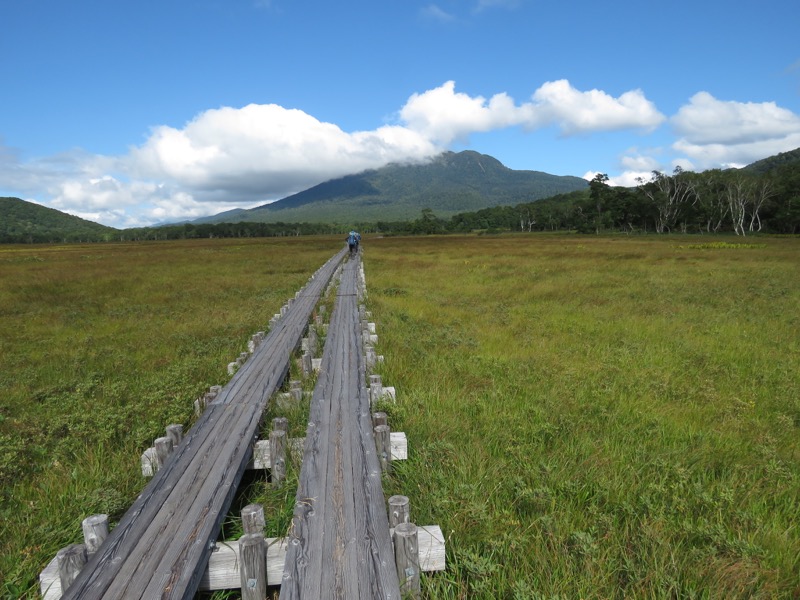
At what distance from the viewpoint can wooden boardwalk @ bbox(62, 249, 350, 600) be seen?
2404 mm

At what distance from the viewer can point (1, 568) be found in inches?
113

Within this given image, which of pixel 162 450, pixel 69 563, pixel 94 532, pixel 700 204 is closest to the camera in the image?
pixel 69 563

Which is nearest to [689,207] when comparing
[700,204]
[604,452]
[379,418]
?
[700,204]

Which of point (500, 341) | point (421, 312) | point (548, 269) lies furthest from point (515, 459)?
point (548, 269)

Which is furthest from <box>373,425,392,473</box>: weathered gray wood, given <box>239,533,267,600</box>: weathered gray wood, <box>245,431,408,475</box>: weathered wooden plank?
<box>239,533,267,600</box>: weathered gray wood

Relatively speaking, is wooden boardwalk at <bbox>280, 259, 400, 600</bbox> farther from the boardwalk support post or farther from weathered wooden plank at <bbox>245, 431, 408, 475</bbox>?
the boardwalk support post

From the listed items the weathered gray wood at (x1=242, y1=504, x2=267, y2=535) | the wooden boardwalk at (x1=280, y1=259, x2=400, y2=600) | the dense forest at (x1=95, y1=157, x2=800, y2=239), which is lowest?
the wooden boardwalk at (x1=280, y1=259, x2=400, y2=600)

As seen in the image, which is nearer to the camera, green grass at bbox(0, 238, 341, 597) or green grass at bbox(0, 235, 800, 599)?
green grass at bbox(0, 235, 800, 599)

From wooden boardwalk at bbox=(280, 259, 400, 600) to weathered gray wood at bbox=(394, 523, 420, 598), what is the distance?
0.09 meters

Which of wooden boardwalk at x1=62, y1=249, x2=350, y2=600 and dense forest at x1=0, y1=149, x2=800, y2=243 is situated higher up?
dense forest at x1=0, y1=149, x2=800, y2=243

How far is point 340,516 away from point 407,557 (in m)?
0.64

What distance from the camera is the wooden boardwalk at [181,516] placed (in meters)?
2.40

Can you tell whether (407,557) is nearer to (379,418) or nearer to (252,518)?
(252,518)

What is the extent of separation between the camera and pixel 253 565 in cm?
243
